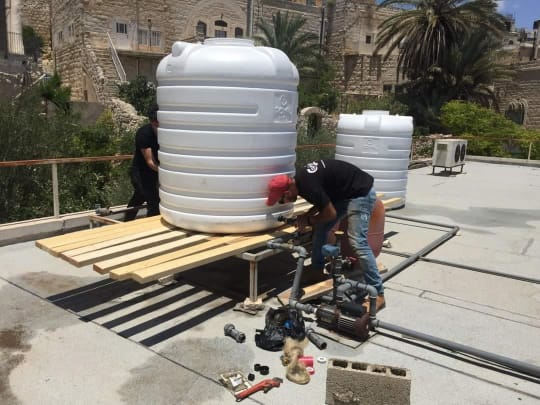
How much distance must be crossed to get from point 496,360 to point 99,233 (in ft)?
11.2

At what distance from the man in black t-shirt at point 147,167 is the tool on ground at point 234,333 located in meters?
2.44

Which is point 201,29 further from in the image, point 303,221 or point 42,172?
point 303,221

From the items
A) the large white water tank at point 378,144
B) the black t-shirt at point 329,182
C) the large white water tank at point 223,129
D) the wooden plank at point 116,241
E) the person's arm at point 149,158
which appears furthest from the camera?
the large white water tank at point 378,144

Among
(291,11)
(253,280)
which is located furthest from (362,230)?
(291,11)

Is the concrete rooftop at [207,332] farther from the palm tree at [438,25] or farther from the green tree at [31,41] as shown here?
the green tree at [31,41]

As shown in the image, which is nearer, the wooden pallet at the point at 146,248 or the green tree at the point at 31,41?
the wooden pallet at the point at 146,248

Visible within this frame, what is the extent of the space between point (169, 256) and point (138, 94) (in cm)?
2577

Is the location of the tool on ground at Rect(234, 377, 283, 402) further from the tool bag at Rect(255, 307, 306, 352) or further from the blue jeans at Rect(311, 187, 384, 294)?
the blue jeans at Rect(311, 187, 384, 294)

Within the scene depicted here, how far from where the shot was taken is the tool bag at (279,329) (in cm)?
352

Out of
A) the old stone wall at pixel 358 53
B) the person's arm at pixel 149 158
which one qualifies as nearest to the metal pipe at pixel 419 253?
the person's arm at pixel 149 158

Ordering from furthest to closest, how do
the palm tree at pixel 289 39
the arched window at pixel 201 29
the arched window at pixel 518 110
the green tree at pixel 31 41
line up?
1. the green tree at pixel 31 41
2. the arched window at pixel 201 29
3. the arched window at pixel 518 110
4. the palm tree at pixel 289 39

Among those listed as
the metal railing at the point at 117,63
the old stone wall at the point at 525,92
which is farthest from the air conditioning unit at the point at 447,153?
the metal railing at the point at 117,63

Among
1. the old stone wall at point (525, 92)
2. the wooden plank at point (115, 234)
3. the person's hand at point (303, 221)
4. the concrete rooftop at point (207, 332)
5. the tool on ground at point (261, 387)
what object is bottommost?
the concrete rooftop at point (207, 332)

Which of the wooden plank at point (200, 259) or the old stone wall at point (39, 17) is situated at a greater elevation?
the old stone wall at point (39, 17)
